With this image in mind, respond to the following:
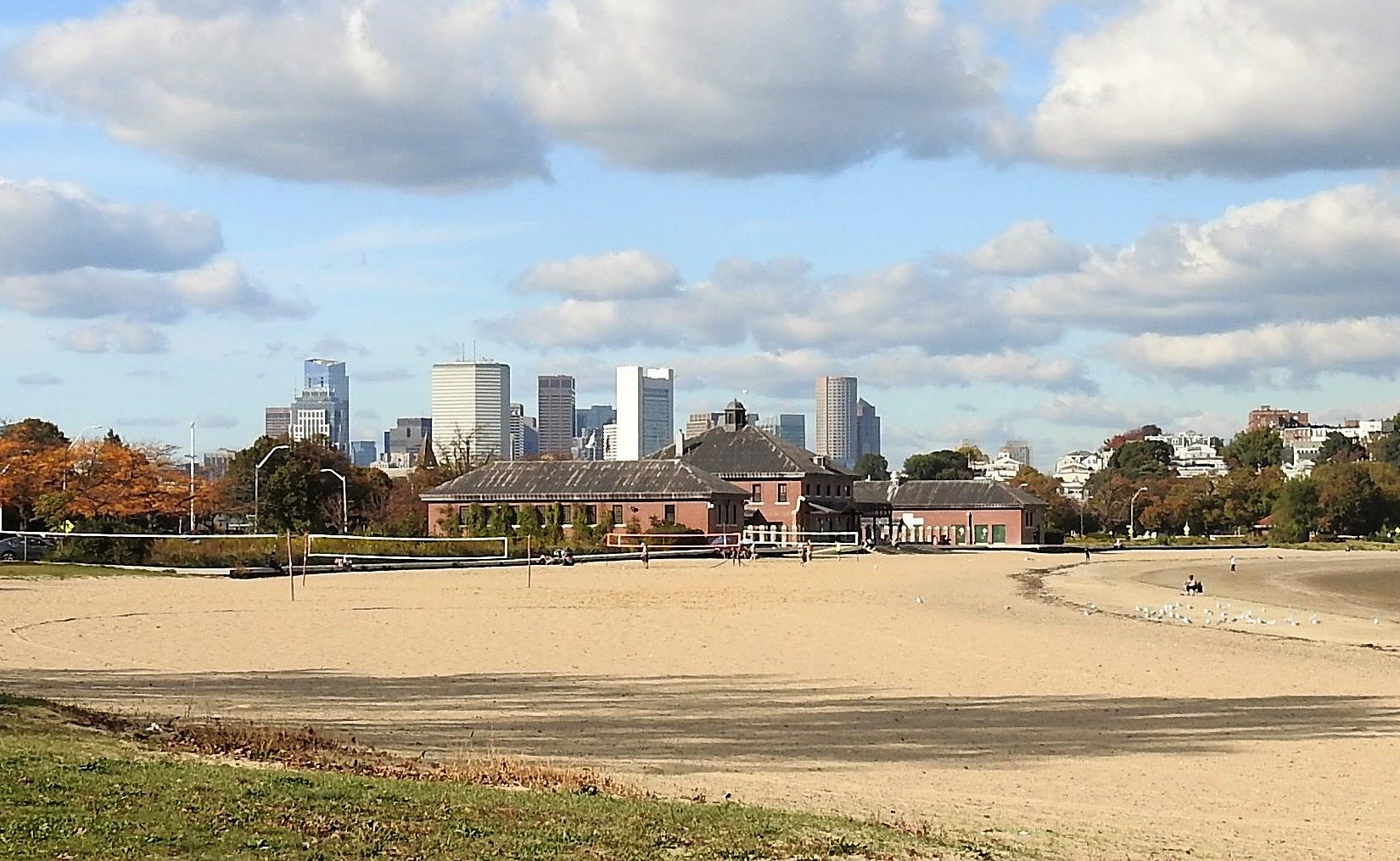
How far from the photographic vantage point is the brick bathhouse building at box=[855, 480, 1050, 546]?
112750 millimetres

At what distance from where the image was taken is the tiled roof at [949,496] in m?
114

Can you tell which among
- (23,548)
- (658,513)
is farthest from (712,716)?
(658,513)

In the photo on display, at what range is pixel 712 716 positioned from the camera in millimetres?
18328

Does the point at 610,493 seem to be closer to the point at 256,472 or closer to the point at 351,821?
the point at 256,472

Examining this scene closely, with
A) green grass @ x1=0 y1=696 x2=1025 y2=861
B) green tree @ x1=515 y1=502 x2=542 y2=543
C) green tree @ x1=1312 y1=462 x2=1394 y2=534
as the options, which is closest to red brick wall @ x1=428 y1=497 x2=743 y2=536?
green tree @ x1=515 y1=502 x2=542 y2=543

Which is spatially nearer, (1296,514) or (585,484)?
(585,484)

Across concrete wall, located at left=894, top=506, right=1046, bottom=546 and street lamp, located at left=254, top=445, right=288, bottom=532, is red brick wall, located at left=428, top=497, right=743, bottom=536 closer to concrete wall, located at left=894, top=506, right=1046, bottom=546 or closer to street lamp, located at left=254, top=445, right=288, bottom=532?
street lamp, located at left=254, top=445, right=288, bottom=532

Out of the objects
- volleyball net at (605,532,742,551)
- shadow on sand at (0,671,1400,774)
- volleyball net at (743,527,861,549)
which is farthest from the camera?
volleyball net at (743,527,861,549)

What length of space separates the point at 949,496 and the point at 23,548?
73.3 m

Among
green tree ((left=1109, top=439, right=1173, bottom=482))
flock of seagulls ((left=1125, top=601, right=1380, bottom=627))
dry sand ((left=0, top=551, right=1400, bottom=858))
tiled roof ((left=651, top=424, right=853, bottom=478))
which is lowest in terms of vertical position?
flock of seagulls ((left=1125, top=601, right=1380, bottom=627))

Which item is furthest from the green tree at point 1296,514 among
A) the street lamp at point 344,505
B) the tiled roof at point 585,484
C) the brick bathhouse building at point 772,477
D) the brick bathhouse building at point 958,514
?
the street lamp at point 344,505

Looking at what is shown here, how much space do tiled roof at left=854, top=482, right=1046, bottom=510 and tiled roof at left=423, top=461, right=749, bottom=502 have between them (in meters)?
29.8

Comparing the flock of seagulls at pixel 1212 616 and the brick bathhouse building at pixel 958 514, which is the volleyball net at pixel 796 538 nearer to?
the brick bathhouse building at pixel 958 514

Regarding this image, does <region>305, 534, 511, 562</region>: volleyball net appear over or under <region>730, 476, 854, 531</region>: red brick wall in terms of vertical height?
under
